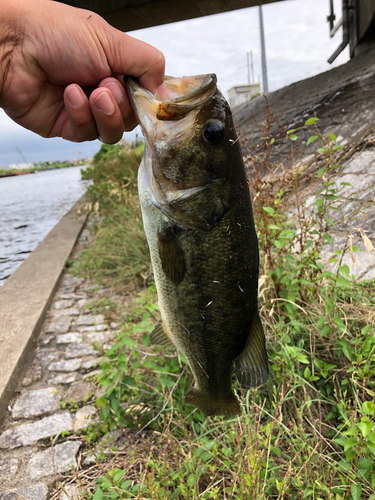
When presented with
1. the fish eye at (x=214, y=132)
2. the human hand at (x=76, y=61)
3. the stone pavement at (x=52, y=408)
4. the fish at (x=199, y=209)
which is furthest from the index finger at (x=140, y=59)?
the stone pavement at (x=52, y=408)

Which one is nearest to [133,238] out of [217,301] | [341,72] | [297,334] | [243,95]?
[297,334]

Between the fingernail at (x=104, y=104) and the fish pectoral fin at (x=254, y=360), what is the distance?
1312 millimetres

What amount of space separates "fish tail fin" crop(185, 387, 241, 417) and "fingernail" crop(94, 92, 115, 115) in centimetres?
162

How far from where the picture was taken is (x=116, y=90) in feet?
6.08

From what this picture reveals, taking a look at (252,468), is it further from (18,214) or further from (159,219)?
(18,214)

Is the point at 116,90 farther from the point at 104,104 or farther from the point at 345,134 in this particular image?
the point at 345,134

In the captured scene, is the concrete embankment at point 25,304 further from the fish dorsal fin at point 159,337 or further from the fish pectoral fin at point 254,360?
the fish pectoral fin at point 254,360

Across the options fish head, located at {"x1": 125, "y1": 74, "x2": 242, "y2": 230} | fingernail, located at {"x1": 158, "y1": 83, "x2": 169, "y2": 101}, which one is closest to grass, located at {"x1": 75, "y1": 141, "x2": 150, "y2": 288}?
fingernail, located at {"x1": 158, "y1": 83, "x2": 169, "y2": 101}

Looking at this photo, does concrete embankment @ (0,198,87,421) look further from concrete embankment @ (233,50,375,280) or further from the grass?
concrete embankment @ (233,50,375,280)

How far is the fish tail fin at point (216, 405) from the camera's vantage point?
1845 millimetres

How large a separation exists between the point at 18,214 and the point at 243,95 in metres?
18.7

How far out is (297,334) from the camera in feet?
9.48

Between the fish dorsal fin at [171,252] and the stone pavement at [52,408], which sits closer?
the fish dorsal fin at [171,252]

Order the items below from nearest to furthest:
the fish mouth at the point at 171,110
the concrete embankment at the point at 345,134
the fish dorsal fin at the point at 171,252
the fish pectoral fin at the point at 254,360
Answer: the fish mouth at the point at 171,110, the fish dorsal fin at the point at 171,252, the fish pectoral fin at the point at 254,360, the concrete embankment at the point at 345,134
